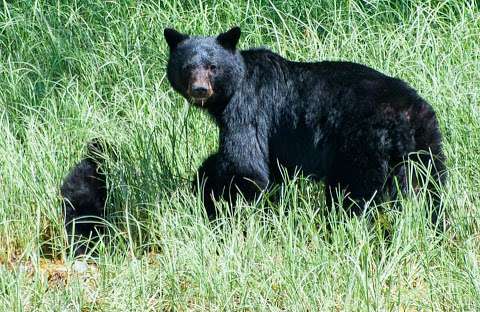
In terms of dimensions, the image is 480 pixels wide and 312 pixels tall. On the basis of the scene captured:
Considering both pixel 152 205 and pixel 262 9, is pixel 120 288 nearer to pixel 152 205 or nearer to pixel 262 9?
pixel 152 205

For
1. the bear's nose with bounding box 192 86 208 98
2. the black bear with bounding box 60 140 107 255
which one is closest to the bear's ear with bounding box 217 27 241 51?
the bear's nose with bounding box 192 86 208 98

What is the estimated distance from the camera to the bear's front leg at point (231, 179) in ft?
22.4

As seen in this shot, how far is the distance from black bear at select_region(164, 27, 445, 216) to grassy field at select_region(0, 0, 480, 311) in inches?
8.8

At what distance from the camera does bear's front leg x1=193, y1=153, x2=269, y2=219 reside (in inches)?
269

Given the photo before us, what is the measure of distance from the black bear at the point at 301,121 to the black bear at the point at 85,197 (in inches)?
28.6

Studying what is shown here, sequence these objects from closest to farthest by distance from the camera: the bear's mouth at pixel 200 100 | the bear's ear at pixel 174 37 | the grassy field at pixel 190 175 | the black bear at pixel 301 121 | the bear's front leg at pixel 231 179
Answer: the grassy field at pixel 190 175, the black bear at pixel 301 121, the bear's front leg at pixel 231 179, the bear's mouth at pixel 200 100, the bear's ear at pixel 174 37

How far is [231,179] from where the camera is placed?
689cm

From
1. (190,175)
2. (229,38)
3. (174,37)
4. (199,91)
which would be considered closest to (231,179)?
(190,175)

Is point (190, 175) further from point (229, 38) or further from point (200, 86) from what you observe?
point (229, 38)

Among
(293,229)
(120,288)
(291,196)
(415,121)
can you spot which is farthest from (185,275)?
(415,121)

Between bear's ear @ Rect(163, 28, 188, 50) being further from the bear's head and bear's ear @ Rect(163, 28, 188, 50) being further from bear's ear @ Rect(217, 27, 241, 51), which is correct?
bear's ear @ Rect(217, 27, 241, 51)

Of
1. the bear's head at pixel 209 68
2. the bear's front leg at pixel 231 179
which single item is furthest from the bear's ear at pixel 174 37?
the bear's front leg at pixel 231 179

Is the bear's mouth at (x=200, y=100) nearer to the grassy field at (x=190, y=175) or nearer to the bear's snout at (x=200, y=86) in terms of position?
the bear's snout at (x=200, y=86)

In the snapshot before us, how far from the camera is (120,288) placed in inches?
220
